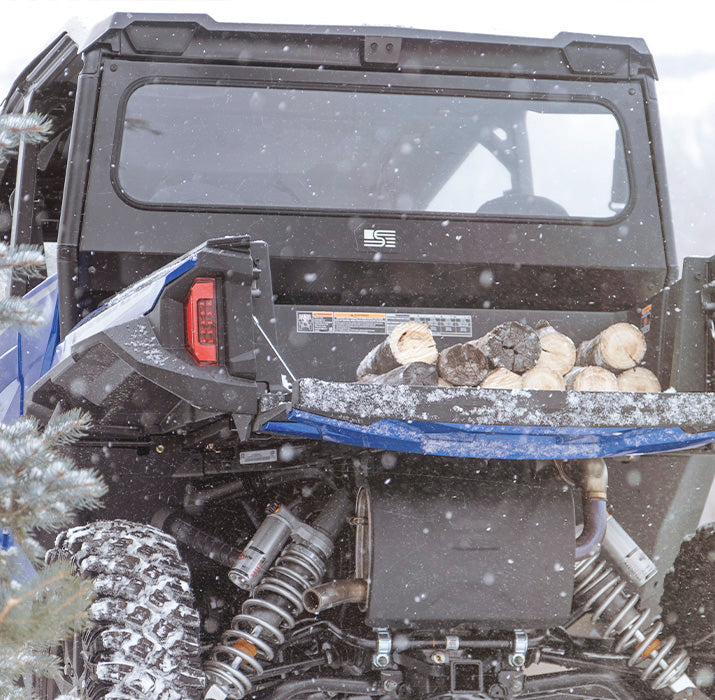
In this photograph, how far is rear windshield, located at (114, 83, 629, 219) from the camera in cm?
400

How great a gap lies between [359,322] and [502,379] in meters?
0.84

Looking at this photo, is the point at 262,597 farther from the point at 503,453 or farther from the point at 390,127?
the point at 390,127

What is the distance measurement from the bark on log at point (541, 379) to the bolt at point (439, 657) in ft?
3.01

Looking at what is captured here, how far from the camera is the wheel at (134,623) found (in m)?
2.91

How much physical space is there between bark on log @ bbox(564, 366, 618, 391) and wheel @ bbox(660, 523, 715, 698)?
29.7 inches

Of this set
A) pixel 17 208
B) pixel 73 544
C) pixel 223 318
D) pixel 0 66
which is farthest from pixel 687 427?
pixel 0 66

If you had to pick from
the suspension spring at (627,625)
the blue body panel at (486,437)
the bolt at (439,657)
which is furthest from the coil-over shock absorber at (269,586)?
the suspension spring at (627,625)

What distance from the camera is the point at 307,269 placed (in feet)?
13.0

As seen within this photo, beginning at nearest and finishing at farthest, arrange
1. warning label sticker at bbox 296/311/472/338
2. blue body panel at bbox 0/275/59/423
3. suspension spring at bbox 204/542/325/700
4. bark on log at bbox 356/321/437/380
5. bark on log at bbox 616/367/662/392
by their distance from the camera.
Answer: suspension spring at bbox 204/542/325/700 < bark on log at bbox 356/321/437/380 < bark on log at bbox 616/367/662/392 < warning label sticker at bbox 296/311/472/338 < blue body panel at bbox 0/275/59/423

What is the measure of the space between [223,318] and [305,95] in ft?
5.45

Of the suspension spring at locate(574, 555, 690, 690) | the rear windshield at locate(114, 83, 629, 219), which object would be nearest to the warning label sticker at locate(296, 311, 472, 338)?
the rear windshield at locate(114, 83, 629, 219)

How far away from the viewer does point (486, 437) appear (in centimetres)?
290

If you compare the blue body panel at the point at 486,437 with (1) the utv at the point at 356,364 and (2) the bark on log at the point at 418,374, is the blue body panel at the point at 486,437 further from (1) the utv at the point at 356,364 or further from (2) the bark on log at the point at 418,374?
(2) the bark on log at the point at 418,374

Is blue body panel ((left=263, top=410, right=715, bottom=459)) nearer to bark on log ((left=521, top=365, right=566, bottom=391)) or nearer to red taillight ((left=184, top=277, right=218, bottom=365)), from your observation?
red taillight ((left=184, top=277, right=218, bottom=365))
